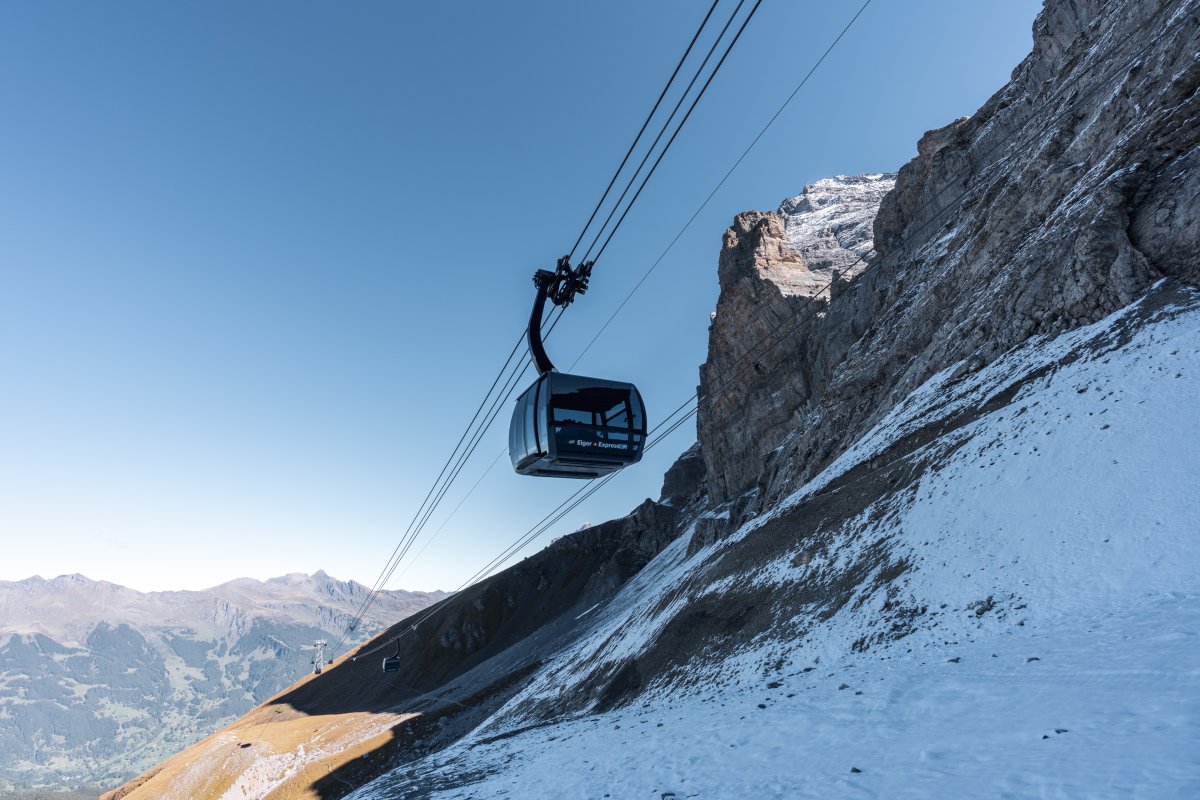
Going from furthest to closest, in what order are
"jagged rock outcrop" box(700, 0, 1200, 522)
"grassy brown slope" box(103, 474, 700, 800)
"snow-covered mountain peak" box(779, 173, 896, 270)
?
"snow-covered mountain peak" box(779, 173, 896, 270) → "grassy brown slope" box(103, 474, 700, 800) → "jagged rock outcrop" box(700, 0, 1200, 522)

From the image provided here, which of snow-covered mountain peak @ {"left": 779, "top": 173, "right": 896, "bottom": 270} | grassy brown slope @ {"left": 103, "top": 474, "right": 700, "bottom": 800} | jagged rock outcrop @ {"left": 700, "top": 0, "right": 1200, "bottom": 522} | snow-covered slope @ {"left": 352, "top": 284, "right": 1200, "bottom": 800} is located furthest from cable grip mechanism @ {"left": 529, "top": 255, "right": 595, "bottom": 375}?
snow-covered mountain peak @ {"left": 779, "top": 173, "right": 896, "bottom": 270}

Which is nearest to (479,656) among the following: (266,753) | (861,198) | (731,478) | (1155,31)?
(266,753)

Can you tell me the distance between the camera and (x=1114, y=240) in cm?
2691

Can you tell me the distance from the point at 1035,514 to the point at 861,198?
666 ft

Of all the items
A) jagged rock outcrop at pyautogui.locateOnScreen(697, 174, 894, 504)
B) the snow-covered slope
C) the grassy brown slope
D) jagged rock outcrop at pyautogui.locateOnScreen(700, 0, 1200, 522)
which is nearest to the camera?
the snow-covered slope

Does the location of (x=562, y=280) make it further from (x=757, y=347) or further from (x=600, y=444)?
(x=757, y=347)

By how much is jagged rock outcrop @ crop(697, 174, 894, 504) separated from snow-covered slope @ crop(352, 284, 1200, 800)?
57.6 m

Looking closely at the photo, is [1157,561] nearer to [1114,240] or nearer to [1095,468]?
→ [1095,468]

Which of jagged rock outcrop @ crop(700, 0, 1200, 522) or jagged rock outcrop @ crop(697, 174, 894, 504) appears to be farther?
jagged rock outcrop @ crop(697, 174, 894, 504)

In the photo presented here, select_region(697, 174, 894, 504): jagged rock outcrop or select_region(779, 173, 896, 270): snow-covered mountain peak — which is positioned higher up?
select_region(779, 173, 896, 270): snow-covered mountain peak

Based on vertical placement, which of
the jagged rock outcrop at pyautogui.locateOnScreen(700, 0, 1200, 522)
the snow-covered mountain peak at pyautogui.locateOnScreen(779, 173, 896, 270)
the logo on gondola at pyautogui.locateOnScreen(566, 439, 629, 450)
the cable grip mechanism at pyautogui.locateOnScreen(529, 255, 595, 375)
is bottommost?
the logo on gondola at pyautogui.locateOnScreen(566, 439, 629, 450)

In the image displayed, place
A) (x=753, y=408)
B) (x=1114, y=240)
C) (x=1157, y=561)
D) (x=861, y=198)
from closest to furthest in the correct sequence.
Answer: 1. (x=1157, y=561)
2. (x=1114, y=240)
3. (x=753, y=408)
4. (x=861, y=198)

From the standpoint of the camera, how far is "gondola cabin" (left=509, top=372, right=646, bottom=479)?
18.3m

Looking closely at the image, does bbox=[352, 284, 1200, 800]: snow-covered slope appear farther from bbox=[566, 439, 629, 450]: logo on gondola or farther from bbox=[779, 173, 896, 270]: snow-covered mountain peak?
bbox=[779, 173, 896, 270]: snow-covered mountain peak
